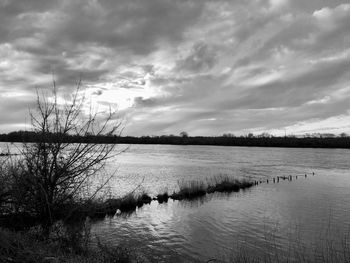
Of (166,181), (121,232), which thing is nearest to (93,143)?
(121,232)

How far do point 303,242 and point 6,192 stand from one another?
12.5 meters

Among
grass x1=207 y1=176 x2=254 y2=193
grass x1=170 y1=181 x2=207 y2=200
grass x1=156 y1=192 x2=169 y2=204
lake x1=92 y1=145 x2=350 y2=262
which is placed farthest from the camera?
grass x1=207 y1=176 x2=254 y2=193

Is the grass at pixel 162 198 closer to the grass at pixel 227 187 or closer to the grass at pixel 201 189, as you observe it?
the grass at pixel 201 189

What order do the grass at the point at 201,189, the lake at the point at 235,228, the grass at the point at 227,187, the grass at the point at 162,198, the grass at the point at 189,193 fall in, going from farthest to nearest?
the grass at the point at 227,187, the grass at the point at 201,189, the grass at the point at 189,193, the grass at the point at 162,198, the lake at the point at 235,228

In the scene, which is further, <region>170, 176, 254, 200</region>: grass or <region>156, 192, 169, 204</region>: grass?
<region>170, 176, 254, 200</region>: grass

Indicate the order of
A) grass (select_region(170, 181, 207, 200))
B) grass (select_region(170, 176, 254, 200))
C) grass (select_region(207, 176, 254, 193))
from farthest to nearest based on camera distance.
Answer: grass (select_region(207, 176, 254, 193)) < grass (select_region(170, 176, 254, 200)) < grass (select_region(170, 181, 207, 200))

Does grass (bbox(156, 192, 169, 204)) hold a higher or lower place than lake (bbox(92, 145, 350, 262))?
higher

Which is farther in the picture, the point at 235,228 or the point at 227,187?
the point at 227,187

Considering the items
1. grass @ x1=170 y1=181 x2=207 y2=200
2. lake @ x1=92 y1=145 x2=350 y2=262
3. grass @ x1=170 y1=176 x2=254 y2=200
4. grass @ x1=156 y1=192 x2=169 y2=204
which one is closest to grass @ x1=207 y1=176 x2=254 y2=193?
grass @ x1=170 y1=176 x2=254 y2=200

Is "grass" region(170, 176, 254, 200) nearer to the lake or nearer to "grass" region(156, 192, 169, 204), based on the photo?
"grass" region(156, 192, 169, 204)

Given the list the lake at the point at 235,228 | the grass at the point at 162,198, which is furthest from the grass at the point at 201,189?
the lake at the point at 235,228

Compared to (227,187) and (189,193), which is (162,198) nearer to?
(189,193)

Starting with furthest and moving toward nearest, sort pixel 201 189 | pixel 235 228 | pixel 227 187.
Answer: pixel 227 187 → pixel 201 189 → pixel 235 228

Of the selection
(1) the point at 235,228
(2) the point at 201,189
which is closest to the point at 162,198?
(2) the point at 201,189
